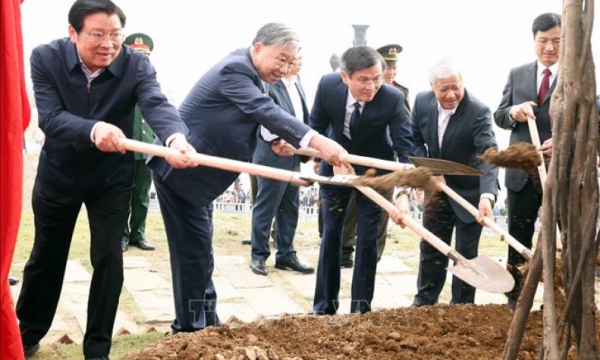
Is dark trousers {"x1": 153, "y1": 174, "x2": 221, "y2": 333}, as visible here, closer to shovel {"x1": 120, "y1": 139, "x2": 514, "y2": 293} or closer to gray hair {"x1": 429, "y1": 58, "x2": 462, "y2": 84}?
shovel {"x1": 120, "y1": 139, "x2": 514, "y2": 293}

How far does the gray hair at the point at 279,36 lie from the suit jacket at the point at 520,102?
6.39ft

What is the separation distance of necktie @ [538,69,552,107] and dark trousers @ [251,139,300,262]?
236 centimetres

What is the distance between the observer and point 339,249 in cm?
599

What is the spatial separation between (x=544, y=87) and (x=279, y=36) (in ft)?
7.09

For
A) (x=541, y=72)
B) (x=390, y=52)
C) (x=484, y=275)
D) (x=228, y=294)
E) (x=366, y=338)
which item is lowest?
(x=228, y=294)

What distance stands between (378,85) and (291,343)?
1868mm

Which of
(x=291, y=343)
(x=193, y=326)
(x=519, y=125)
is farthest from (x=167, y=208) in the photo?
(x=519, y=125)

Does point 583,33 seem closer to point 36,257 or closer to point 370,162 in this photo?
point 370,162

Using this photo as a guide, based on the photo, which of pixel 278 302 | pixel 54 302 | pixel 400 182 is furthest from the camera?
pixel 278 302

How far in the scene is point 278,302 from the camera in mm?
6527

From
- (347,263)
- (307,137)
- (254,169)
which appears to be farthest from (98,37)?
(347,263)

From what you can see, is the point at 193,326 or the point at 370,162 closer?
the point at 370,162

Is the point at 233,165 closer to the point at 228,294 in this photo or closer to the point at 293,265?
the point at 228,294

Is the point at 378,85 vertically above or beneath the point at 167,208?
above
